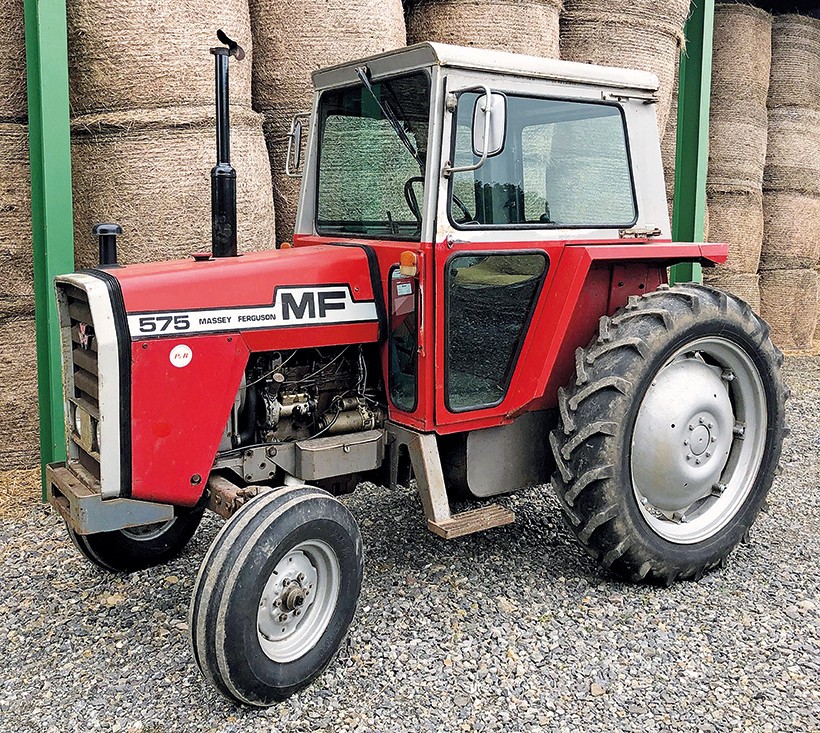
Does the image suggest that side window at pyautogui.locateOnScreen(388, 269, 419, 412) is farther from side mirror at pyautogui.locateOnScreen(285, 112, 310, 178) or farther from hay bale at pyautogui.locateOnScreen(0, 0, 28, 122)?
hay bale at pyautogui.locateOnScreen(0, 0, 28, 122)

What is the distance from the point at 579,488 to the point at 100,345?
1687 mm

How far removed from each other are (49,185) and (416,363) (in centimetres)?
206

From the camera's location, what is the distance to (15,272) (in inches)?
182

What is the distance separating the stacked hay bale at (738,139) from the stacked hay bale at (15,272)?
18.4ft

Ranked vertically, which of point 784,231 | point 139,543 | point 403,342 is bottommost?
point 139,543

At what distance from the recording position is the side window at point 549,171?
3.20m

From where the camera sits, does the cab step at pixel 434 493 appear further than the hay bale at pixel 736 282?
No

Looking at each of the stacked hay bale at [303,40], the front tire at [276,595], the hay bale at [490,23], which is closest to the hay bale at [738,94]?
the hay bale at [490,23]

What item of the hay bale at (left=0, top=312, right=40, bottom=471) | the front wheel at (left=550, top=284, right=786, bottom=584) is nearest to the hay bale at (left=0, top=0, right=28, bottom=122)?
the hay bale at (left=0, top=312, right=40, bottom=471)

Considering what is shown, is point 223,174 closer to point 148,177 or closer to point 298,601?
point 148,177

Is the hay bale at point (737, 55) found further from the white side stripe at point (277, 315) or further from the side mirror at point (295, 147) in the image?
the white side stripe at point (277, 315)

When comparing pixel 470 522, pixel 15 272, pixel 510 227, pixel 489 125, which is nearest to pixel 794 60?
pixel 510 227

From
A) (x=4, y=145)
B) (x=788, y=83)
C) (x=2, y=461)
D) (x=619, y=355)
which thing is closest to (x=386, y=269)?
(x=619, y=355)

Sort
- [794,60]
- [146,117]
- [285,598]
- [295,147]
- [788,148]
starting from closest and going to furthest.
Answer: [285,598] → [295,147] → [146,117] → [794,60] → [788,148]
